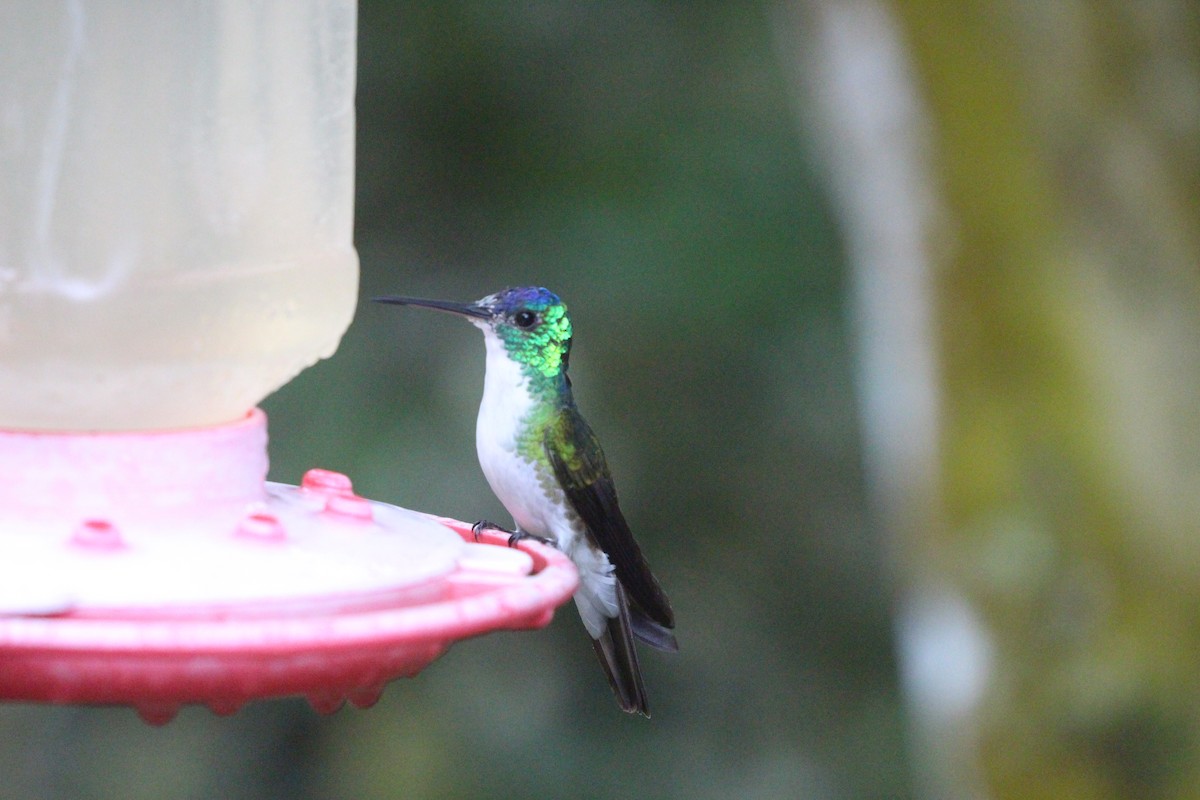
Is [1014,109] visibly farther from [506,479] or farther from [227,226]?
[227,226]

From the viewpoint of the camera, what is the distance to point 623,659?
3.07 metres

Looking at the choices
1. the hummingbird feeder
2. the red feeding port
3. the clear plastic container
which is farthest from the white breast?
the red feeding port

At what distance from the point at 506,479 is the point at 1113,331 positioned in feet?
4.37

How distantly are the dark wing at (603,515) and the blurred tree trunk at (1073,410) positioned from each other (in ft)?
2.65

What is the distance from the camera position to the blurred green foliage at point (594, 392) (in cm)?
497

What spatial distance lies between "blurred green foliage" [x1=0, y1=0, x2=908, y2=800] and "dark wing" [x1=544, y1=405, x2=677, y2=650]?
1454 millimetres

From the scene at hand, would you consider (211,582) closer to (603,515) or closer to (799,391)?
(603,515)

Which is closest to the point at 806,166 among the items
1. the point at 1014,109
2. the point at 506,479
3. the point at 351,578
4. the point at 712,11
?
the point at 712,11

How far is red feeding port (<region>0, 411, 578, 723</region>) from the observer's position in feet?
5.12

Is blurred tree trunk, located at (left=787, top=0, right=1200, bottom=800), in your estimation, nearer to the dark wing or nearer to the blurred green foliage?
the dark wing

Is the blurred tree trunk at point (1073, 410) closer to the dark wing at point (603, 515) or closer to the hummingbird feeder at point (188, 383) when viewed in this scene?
the dark wing at point (603, 515)

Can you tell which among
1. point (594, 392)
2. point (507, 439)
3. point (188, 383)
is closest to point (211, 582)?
point (188, 383)

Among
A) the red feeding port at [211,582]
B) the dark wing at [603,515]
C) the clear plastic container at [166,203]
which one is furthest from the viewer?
the dark wing at [603,515]

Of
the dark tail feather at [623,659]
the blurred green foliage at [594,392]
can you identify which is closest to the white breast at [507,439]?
the dark tail feather at [623,659]
